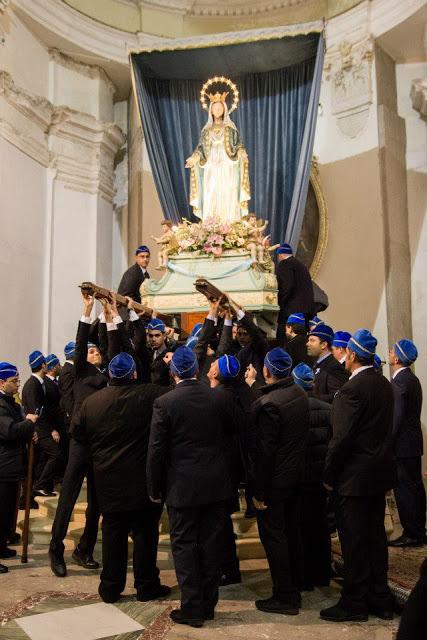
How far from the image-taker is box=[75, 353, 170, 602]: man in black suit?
12.0 ft

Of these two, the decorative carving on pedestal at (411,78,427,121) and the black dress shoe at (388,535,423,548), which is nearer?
the black dress shoe at (388,535,423,548)

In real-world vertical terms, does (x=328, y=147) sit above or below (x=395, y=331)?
above

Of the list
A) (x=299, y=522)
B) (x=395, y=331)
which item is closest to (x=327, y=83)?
(x=395, y=331)

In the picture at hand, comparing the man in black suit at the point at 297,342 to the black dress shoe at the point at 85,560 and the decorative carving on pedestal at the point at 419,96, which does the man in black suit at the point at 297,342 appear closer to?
the black dress shoe at the point at 85,560

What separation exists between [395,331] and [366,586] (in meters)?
6.35

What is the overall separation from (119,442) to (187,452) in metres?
0.47

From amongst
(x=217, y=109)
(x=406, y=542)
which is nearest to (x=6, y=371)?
(x=406, y=542)

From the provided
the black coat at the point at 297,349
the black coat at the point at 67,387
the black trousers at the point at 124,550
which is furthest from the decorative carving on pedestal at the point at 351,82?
the black trousers at the point at 124,550

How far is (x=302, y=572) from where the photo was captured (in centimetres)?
386

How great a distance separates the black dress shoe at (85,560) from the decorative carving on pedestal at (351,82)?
25.6 feet

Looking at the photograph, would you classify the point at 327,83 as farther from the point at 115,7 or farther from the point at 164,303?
the point at 164,303

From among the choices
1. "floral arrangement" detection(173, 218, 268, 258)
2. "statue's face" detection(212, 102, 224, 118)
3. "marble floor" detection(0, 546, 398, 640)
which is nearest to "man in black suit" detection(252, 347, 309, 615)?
"marble floor" detection(0, 546, 398, 640)

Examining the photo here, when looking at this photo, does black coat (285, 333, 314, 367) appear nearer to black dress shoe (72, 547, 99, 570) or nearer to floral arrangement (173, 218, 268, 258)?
floral arrangement (173, 218, 268, 258)

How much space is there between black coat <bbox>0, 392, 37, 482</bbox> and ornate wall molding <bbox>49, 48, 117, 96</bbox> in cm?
775
